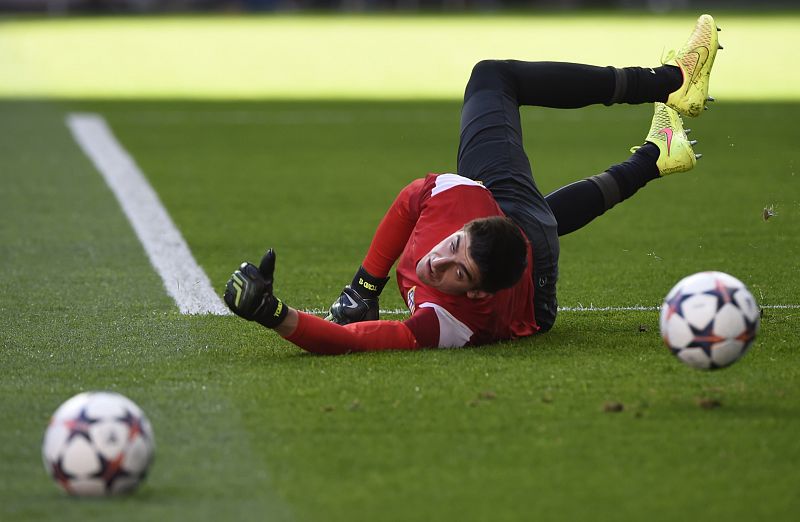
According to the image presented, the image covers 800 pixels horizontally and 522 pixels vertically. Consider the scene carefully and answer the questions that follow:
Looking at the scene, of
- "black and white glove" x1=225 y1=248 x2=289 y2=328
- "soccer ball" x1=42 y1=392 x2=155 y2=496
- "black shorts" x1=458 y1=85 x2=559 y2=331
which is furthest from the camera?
"black shorts" x1=458 y1=85 x2=559 y2=331

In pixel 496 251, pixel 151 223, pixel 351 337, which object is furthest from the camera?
pixel 151 223

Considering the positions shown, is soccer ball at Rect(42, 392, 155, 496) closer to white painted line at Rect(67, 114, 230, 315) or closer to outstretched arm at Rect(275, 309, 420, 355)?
outstretched arm at Rect(275, 309, 420, 355)

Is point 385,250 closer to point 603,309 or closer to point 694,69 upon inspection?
point 603,309

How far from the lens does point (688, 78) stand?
257 inches

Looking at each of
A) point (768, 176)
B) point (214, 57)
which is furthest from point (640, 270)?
point (214, 57)

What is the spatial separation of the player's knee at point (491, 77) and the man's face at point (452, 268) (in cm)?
134

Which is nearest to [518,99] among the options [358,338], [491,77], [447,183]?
[491,77]

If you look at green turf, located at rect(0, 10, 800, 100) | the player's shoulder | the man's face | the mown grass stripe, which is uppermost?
the player's shoulder

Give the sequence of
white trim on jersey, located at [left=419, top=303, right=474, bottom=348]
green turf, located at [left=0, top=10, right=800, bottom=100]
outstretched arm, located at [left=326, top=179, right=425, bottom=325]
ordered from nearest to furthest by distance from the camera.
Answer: white trim on jersey, located at [left=419, top=303, right=474, bottom=348] → outstretched arm, located at [left=326, top=179, right=425, bottom=325] → green turf, located at [left=0, top=10, right=800, bottom=100]

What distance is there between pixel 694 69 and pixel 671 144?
1.28ft

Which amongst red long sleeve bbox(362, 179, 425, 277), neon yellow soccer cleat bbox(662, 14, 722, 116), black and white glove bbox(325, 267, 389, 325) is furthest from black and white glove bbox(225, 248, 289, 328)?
neon yellow soccer cleat bbox(662, 14, 722, 116)

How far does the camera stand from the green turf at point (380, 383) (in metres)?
3.80

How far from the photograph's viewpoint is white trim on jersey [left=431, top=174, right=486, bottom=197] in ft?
19.1

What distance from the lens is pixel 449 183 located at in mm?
5832
